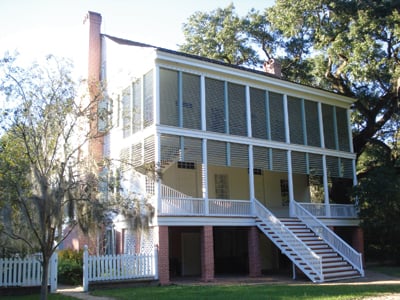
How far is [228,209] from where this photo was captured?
66.3 feet

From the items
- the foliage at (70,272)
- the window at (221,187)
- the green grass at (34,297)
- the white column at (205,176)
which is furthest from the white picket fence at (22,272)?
the window at (221,187)

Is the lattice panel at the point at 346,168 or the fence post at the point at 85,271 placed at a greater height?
the lattice panel at the point at 346,168

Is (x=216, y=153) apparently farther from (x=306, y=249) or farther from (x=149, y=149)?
(x=306, y=249)

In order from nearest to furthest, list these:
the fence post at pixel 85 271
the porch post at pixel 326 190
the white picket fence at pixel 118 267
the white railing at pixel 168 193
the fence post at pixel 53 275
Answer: the fence post at pixel 53 275 < the fence post at pixel 85 271 < the white picket fence at pixel 118 267 < the white railing at pixel 168 193 < the porch post at pixel 326 190

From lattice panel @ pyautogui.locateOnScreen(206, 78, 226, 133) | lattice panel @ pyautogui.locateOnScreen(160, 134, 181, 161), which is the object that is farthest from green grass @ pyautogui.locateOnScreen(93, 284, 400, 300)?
lattice panel @ pyautogui.locateOnScreen(206, 78, 226, 133)

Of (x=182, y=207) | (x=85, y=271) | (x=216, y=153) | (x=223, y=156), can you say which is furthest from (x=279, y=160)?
(x=85, y=271)

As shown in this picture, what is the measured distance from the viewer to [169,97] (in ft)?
63.8

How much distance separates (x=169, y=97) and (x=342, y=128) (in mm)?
10894

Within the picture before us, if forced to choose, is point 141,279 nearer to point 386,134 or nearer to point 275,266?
point 275,266

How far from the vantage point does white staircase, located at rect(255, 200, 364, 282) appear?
18.2 meters

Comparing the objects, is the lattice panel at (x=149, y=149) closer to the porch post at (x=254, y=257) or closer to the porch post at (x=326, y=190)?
the porch post at (x=254, y=257)

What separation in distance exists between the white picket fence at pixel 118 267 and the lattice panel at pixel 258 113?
763cm

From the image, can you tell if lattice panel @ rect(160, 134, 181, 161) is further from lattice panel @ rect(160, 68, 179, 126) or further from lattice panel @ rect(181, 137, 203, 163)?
lattice panel @ rect(160, 68, 179, 126)

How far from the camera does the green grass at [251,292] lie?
1310cm
